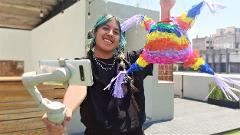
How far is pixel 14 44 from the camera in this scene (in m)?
8.52

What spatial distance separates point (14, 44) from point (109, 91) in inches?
310

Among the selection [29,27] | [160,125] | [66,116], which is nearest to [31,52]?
[29,27]

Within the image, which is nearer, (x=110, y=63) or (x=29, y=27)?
(x=110, y=63)

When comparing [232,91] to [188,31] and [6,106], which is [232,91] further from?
[6,106]

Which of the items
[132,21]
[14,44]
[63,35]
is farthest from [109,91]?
[14,44]

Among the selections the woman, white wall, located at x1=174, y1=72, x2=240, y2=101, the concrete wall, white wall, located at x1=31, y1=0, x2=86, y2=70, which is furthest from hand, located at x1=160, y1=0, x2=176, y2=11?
white wall, located at x1=174, y1=72, x2=240, y2=101

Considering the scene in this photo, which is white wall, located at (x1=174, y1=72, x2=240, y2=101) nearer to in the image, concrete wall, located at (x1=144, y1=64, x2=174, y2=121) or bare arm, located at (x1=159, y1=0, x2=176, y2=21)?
concrete wall, located at (x1=144, y1=64, x2=174, y2=121)

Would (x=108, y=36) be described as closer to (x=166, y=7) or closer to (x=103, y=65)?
(x=103, y=65)

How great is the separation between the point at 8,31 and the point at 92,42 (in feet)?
25.5

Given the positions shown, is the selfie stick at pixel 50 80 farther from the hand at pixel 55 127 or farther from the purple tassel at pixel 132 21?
the purple tassel at pixel 132 21

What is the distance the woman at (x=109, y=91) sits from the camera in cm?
138

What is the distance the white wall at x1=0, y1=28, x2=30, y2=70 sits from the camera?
829 centimetres

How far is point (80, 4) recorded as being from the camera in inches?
211

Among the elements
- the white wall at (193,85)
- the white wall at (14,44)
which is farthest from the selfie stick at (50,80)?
the white wall at (193,85)
